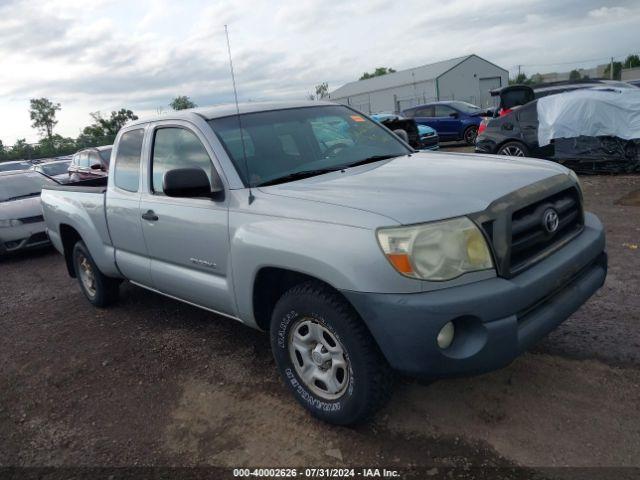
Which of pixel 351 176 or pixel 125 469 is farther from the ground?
pixel 351 176

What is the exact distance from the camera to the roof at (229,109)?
12.5 feet

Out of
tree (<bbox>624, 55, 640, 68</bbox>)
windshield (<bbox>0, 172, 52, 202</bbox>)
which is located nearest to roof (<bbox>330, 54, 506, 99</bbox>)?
tree (<bbox>624, 55, 640, 68</bbox>)

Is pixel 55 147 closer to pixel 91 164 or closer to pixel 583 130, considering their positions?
pixel 91 164

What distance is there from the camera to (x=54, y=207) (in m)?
5.66

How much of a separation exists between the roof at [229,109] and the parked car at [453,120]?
46.9 feet

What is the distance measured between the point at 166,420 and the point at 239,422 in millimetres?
481

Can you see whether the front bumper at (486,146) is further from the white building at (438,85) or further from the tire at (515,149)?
the white building at (438,85)

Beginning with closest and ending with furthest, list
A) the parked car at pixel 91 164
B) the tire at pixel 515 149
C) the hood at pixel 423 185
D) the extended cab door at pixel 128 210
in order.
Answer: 1. the hood at pixel 423 185
2. the extended cab door at pixel 128 210
3. the tire at pixel 515 149
4. the parked car at pixel 91 164

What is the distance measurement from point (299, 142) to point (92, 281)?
3.03m

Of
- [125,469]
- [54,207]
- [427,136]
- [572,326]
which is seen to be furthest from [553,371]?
[427,136]

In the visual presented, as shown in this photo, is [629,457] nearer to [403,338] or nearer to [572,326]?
[403,338]

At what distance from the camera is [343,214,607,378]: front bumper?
245 cm

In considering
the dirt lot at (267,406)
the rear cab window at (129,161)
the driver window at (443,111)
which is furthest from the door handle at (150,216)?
the driver window at (443,111)

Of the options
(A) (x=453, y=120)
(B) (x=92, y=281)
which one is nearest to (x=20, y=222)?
(B) (x=92, y=281)
